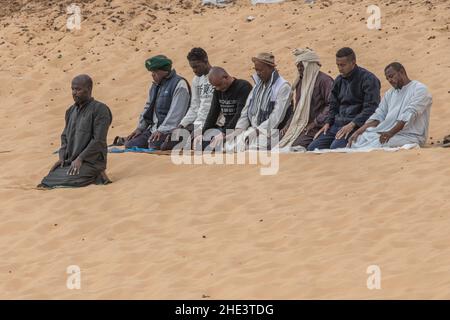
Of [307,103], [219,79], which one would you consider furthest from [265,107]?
[219,79]

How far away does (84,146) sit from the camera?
12.5 metres

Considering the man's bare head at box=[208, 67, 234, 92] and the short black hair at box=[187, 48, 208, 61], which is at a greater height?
the short black hair at box=[187, 48, 208, 61]

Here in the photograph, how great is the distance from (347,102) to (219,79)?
1.36 metres

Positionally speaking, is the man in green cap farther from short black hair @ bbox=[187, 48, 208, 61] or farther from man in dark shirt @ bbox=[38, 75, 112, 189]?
man in dark shirt @ bbox=[38, 75, 112, 189]

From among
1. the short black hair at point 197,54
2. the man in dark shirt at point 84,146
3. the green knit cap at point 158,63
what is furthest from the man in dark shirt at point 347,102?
the man in dark shirt at point 84,146

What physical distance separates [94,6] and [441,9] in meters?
5.83

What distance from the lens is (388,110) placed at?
12.6m

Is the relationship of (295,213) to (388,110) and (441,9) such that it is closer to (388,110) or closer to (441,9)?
(388,110)

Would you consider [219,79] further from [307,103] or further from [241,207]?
[241,207]

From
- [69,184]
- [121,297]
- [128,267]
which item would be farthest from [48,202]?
[121,297]

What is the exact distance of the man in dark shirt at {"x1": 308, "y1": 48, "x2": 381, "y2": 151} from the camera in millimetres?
12766

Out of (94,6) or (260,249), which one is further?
(94,6)

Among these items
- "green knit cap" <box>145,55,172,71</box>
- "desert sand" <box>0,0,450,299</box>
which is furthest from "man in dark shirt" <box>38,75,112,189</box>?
"green knit cap" <box>145,55,172,71</box>

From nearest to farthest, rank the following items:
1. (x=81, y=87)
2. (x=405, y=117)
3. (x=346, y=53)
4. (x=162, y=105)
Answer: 1. (x=405, y=117)
2. (x=81, y=87)
3. (x=346, y=53)
4. (x=162, y=105)
